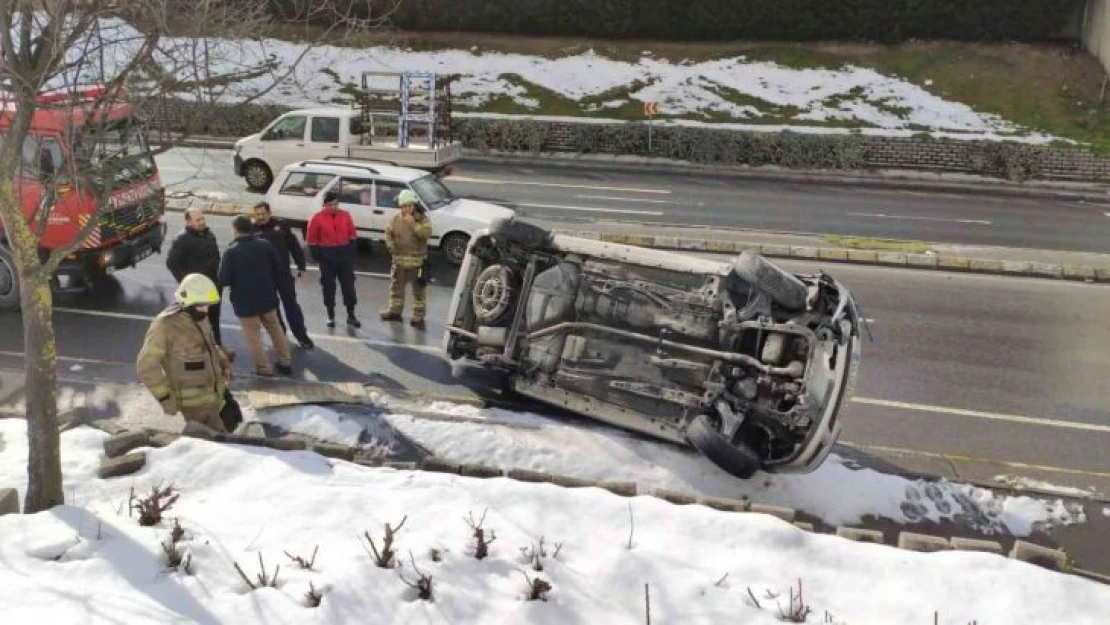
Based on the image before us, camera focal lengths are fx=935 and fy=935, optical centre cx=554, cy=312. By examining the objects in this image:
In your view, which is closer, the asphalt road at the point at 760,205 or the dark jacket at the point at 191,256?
the dark jacket at the point at 191,256

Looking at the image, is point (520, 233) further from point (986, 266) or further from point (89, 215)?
point (986, 266)

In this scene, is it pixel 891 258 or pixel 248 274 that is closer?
pixel 248 274

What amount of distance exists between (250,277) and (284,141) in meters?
11.4

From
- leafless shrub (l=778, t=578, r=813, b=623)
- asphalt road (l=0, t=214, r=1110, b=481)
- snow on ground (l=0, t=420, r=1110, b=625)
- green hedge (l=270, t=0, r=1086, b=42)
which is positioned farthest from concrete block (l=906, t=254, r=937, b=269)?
green hedge (l=270, t=0, r=1086, b=42)

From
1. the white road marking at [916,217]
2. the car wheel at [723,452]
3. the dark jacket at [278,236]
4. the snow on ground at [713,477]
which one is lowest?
the snow on ground at [713,477]

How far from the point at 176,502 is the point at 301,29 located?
1184 inches

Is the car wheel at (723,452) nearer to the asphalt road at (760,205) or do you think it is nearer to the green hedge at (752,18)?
the asphalt road at (760,205)

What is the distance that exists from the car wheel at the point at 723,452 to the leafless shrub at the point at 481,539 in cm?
210

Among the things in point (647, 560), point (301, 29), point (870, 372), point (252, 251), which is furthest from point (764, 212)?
point (301, 29)

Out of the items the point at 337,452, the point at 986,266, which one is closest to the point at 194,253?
the point at 337,452

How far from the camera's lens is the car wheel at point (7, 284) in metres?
11.2

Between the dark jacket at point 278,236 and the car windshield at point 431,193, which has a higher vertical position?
the car windshield at point 431,193

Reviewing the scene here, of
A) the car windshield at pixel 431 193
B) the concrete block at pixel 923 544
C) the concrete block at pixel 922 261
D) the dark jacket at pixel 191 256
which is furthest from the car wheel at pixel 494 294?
the concrete block at pixel 922 261

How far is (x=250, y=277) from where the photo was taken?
900cm
